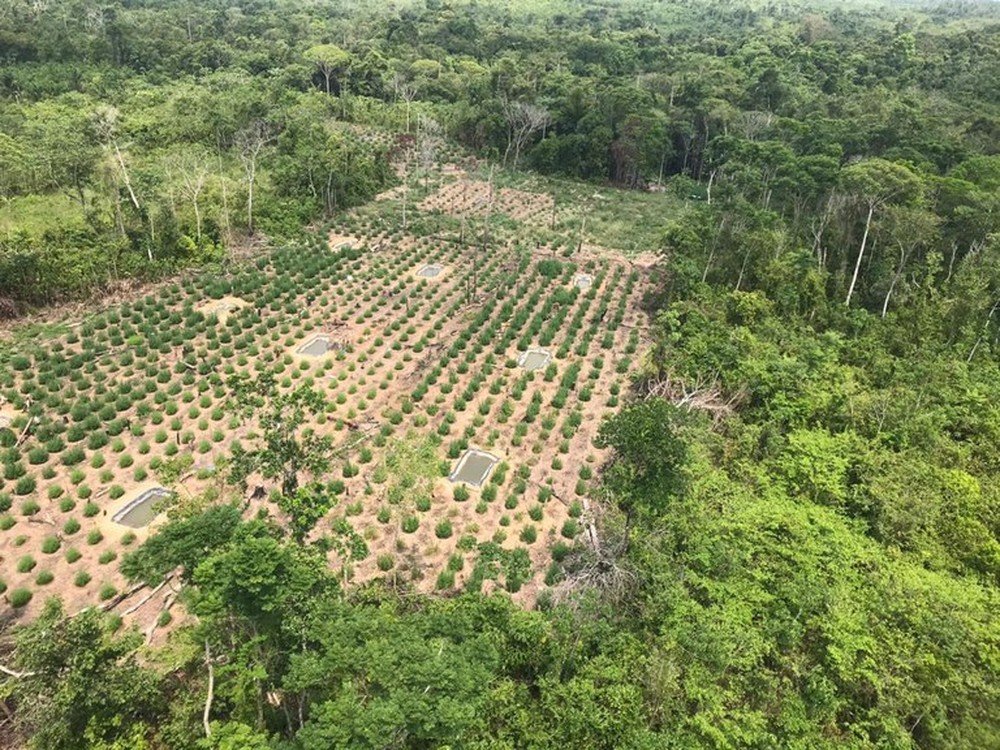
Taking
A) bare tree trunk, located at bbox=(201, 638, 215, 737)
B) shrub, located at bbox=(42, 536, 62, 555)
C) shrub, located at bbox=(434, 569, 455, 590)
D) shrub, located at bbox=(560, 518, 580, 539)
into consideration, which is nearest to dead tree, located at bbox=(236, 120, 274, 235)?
shrub, located at bbox=(42, 536, 62, 555)

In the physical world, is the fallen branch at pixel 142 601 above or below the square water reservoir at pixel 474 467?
below

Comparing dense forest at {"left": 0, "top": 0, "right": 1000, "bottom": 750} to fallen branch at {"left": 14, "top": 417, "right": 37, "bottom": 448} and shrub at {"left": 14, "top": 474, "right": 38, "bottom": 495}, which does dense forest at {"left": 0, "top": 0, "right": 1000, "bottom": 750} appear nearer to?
fallen branch at {"left": 14, "top": 417, "right": 37, "bottom": 448}

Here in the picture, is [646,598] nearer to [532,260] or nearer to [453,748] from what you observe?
[453,748]

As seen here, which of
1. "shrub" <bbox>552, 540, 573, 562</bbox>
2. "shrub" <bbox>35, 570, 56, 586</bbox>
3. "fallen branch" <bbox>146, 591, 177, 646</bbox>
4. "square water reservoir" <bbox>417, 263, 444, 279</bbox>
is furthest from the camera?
"square water reservoir" <bbox>417, 263, 444, 279</bbox>

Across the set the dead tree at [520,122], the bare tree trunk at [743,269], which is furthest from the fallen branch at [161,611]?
the dead tree at [520,122]

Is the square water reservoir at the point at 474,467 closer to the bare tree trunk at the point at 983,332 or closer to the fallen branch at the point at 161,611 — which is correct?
the fallen branch at the point at 161,611

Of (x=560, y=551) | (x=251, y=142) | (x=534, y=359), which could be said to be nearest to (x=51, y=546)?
(x=560, y=551)
